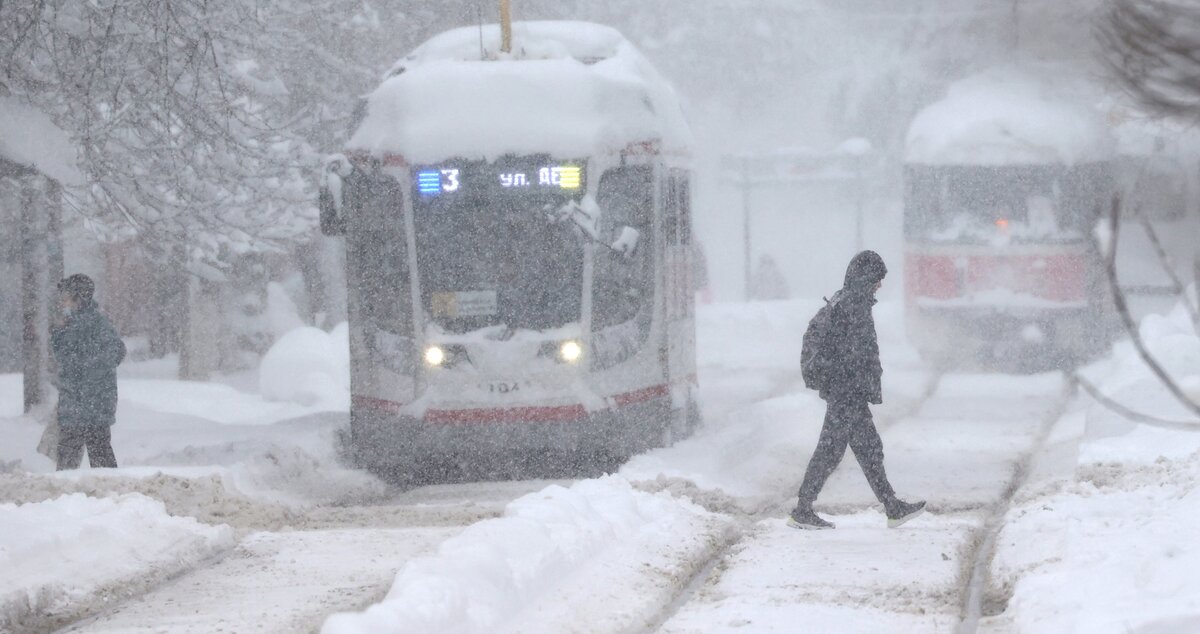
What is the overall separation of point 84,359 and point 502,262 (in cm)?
314

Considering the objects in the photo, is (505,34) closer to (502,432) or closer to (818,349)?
(502,432)

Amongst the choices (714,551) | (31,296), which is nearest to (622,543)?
(714,551)

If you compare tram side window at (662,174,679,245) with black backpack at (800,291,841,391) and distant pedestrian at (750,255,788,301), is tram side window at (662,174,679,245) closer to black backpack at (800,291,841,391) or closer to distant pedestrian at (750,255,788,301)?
black backpack at (800,291,841,391)

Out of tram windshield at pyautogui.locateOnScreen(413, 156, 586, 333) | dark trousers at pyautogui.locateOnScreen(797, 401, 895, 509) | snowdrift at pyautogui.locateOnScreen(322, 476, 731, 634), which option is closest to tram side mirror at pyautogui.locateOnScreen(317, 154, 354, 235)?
tram windshield at pyautogui.locateOnScreen(413, 156, 586, 333)

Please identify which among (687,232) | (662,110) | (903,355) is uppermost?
(662,110)

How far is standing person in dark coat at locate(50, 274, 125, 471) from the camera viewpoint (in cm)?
1218

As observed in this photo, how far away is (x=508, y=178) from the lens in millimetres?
12938

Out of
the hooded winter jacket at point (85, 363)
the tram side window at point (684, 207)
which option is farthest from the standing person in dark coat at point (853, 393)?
the hooded winter jacket at point (85, 363)

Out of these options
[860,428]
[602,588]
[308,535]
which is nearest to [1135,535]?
[860,428]

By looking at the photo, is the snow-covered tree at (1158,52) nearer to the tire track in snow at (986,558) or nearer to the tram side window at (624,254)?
the tire track in snow at (986,558)

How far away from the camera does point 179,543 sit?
30.8 ft

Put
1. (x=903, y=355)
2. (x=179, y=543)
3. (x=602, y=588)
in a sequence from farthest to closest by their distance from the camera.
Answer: (x=903, y=355) → (x=179, y=543) → (x=602, y=588)

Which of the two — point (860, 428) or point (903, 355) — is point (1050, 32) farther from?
point (903, 355)

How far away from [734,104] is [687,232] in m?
37.5
